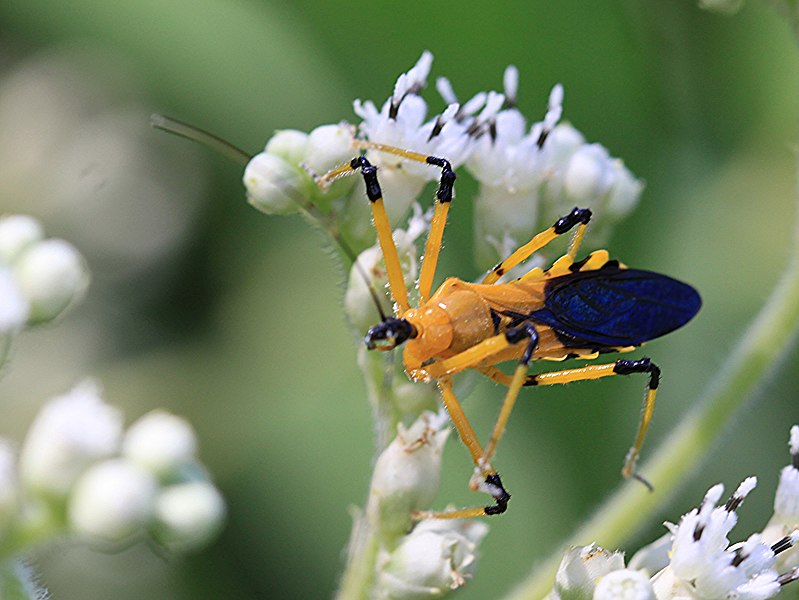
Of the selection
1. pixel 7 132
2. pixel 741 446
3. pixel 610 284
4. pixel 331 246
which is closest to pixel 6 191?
pixel 7 132

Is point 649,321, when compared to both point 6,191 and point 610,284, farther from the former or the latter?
point 6,191

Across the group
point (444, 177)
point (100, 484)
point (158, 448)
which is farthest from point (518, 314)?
point (100, 484)

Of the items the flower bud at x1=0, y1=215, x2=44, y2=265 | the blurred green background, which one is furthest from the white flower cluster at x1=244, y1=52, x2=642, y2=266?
the blurred green background

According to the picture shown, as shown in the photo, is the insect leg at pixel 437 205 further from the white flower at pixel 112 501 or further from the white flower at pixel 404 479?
the white flower at pixel 112 501

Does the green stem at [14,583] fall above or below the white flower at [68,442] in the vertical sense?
below

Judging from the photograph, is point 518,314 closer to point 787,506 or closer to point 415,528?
point 415,528

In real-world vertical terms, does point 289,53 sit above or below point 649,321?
above

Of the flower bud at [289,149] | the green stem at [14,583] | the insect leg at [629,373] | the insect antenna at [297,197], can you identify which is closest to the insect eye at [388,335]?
the insect antenna at [297,197]

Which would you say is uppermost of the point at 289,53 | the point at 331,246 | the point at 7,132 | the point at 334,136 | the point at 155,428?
the point at 7,132
